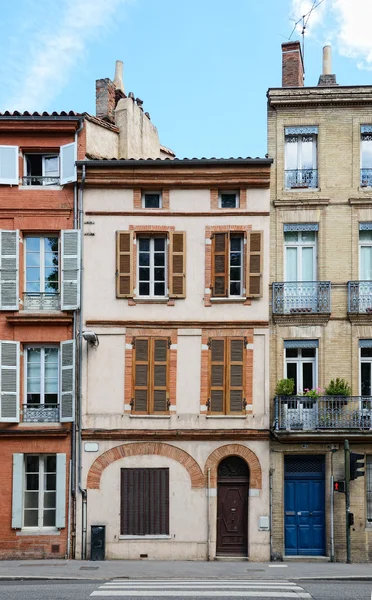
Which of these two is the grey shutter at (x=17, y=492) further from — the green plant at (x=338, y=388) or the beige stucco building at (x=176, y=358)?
the green plant at (x=338, y=388)

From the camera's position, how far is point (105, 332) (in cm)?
2212

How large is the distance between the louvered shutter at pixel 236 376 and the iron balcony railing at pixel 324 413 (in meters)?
1.08

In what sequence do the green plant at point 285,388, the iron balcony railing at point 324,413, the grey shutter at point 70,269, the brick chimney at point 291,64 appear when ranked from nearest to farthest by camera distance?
the iron balcony railing at point 324,413 < the green plant at point 285,388 < the grey shutter at point 70,269 < the brick chimney at point 291,64

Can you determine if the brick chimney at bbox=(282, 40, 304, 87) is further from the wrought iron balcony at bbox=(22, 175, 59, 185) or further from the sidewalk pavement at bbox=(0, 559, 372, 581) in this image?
the sidewalk pavement at bbox=(0, 559, 372, 581)

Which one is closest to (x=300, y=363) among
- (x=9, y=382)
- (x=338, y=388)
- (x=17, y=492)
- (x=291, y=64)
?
(x=338, y=388)

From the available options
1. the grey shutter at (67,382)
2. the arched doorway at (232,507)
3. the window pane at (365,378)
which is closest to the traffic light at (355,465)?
the window pane at (365,378)

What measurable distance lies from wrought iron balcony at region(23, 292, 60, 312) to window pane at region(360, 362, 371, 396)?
9083mm

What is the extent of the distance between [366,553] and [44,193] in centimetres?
1379

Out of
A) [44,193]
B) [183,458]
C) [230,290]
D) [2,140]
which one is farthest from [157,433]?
[2,140]

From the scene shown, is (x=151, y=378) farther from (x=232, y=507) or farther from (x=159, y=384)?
(x=232, y=507)

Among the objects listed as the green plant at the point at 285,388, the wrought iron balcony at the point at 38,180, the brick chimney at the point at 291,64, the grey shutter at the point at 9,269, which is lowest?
the green plant at the point at 285,388

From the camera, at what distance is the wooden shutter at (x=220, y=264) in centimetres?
2217

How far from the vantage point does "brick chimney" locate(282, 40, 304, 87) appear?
24.0m

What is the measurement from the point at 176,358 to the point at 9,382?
15.8 feet
